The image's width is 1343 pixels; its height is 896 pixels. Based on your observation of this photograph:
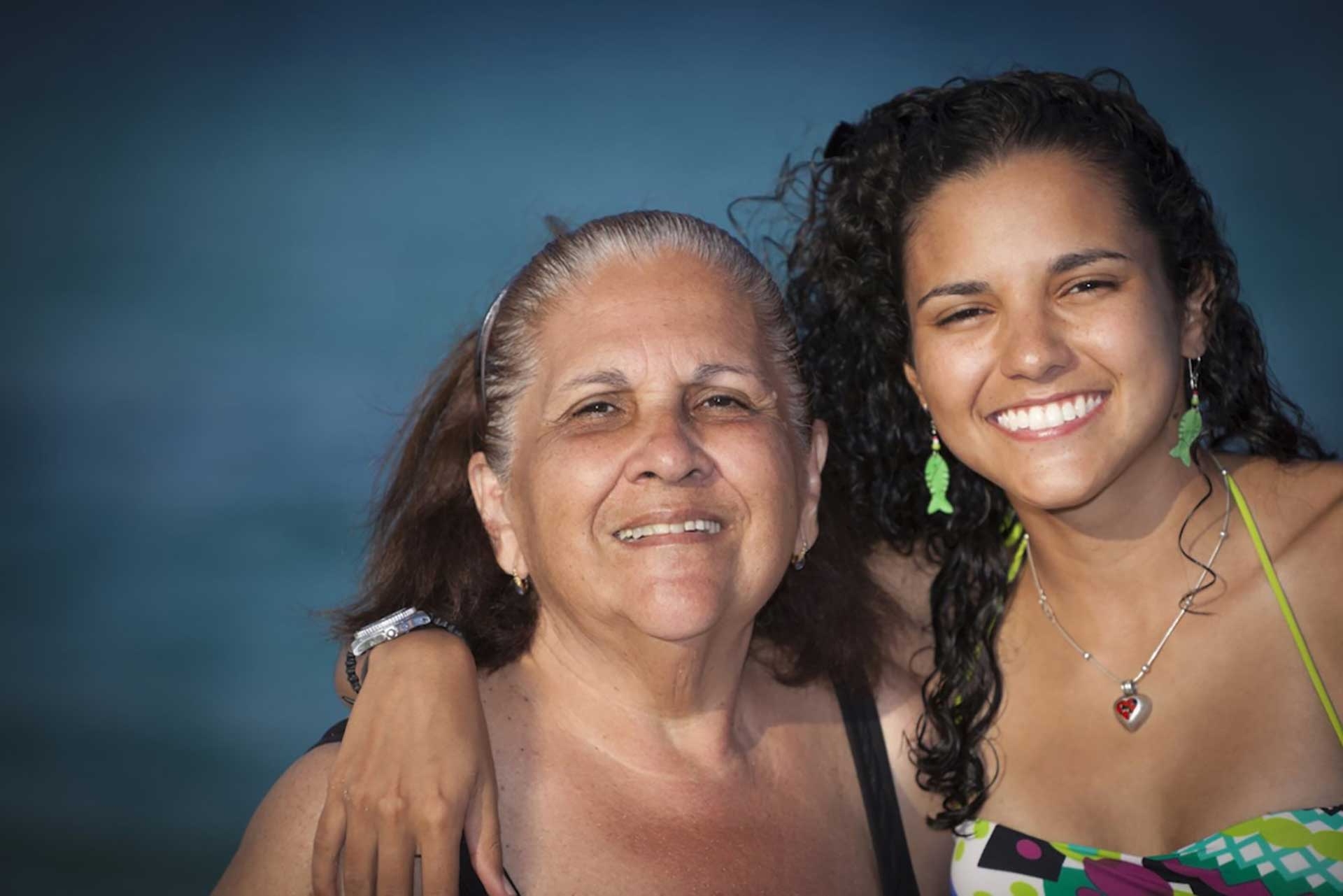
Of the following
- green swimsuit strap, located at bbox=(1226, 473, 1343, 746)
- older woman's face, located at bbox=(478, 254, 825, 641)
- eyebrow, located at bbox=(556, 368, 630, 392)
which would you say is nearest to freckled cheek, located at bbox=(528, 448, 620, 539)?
older woman's face, located at bbox=(478, 254, 825, 641)

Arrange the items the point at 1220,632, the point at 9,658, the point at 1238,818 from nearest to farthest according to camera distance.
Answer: the point at 1238,818 → the point at 1220,632 → the point at 9,658

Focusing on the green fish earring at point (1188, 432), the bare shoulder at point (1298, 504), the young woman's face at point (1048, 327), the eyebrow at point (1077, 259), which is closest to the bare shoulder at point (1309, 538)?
the bare shoulder at point (1298, 504)

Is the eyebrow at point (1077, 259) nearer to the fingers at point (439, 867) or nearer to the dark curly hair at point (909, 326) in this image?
the dark curly hair at point (909, 326)

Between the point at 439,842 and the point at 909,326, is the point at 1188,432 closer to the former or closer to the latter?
the point at 909,326

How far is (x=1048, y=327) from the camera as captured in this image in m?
2.20

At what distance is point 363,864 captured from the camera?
1.78 metres

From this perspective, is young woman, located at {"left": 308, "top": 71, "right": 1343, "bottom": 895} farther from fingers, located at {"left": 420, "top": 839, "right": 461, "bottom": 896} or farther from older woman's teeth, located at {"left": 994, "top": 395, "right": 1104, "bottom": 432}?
fingers, located at {"left": 420, "top": 839, "right": 461, "bottom": 896}

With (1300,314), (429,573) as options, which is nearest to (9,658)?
(429,573)

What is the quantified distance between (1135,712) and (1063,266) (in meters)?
0.83

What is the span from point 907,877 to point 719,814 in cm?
39

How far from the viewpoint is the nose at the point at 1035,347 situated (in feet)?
7.11

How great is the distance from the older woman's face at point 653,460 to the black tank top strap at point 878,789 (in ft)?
1.23

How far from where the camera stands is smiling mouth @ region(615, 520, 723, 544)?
2.07m

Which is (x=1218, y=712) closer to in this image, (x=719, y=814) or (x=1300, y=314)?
(x=719, y=814)
